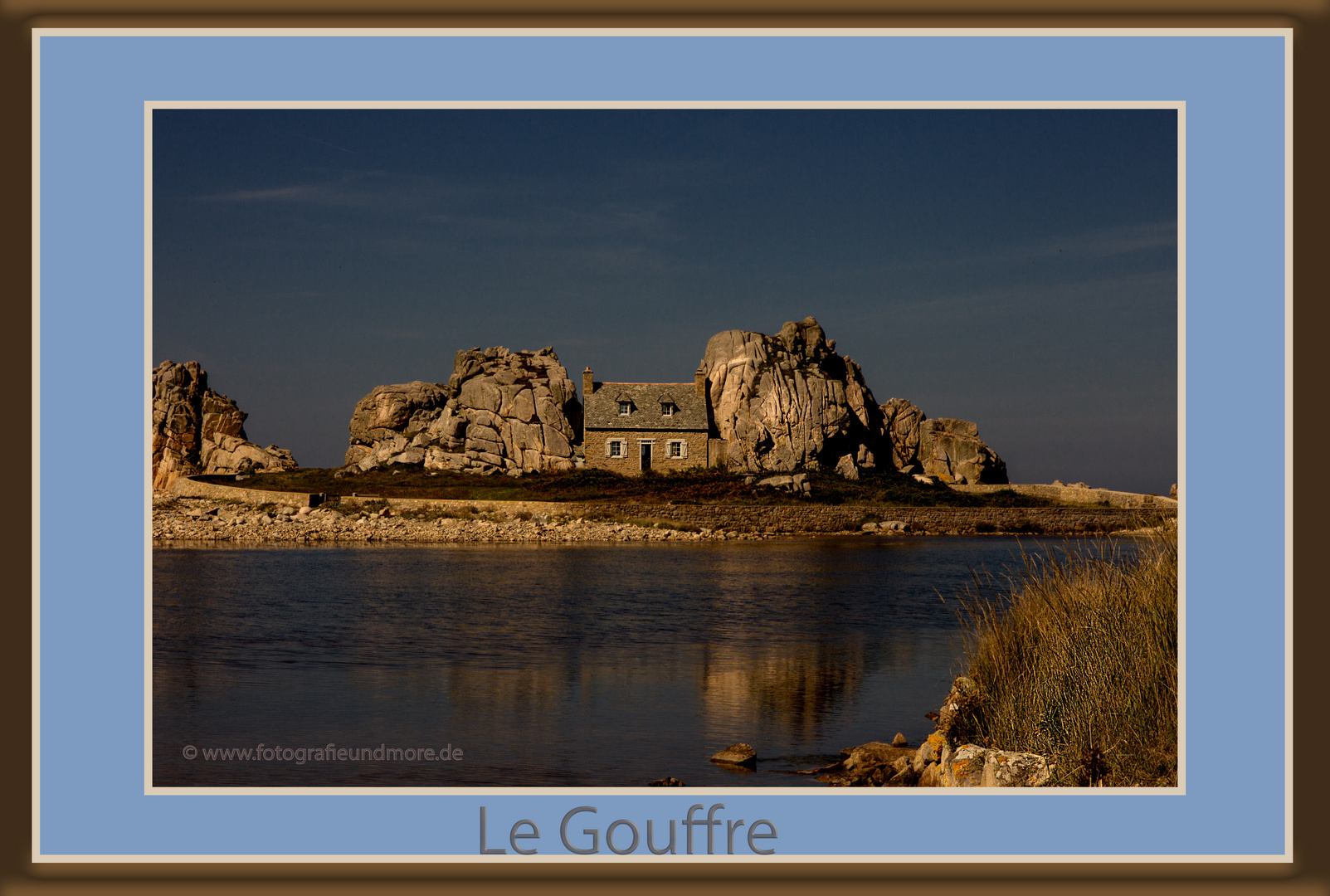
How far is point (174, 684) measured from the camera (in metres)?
11.0

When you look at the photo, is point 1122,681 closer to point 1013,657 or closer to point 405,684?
point 1013,657

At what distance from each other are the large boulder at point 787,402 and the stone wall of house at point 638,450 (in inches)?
68.6

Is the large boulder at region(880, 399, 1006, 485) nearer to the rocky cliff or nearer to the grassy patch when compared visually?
the rocky cliff

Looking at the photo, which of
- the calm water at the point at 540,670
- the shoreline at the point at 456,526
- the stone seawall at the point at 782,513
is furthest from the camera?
the stone seawall at the point at 782,513

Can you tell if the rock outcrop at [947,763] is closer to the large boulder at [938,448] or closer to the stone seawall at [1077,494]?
the stone seawall at [1077,494]

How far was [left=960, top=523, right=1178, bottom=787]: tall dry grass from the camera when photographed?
5.93 m

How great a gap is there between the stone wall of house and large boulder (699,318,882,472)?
5.71 feet

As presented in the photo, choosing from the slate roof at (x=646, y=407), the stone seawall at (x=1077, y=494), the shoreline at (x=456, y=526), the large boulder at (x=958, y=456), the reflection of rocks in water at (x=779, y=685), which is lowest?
the reflection of rocks in water at (x=779, y=685)

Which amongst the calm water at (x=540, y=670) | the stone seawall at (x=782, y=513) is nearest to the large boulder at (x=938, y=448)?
the stone seawall at (x=782, y=513)

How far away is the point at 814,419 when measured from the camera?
5272cm

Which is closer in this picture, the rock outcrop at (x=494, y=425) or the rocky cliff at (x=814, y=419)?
the rock outcrop at (x=494, y=425)

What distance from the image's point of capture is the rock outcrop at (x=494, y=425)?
167ft

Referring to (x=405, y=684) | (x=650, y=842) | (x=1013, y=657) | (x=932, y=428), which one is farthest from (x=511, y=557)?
→ (x=932, y=428)

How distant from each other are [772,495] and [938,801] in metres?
38.8
